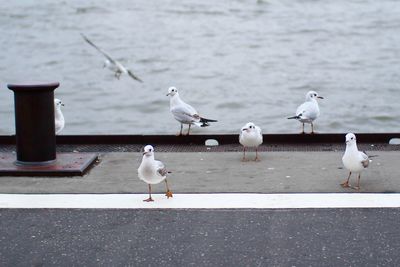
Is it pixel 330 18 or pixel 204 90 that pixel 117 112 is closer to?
pixel 204 90

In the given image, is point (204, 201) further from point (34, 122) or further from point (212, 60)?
point (212, 60)

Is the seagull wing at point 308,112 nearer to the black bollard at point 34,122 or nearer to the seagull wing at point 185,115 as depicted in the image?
the seagull wing at point 185,115

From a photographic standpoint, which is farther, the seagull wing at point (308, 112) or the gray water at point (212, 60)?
the gray water at point (212, 60)

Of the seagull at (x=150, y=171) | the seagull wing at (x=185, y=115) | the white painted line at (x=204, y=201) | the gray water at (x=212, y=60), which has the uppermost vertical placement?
the seagull at (x=150, y=171)

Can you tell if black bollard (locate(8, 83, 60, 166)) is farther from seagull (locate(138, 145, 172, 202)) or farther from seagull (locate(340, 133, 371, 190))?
seagull (locate(340, 133, 371, 190))

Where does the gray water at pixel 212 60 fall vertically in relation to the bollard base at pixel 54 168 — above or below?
below

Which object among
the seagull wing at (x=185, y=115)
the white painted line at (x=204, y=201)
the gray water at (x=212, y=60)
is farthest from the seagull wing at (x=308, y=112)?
the gray water at (x=212, y=60)

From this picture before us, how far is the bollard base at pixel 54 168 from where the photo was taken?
812 cm

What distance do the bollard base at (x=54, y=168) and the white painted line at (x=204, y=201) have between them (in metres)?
0.66

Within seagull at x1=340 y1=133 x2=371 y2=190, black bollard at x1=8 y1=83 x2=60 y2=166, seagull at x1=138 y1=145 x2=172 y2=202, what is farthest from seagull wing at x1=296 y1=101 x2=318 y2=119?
seagull at x1=138 y1=145 x2=172 y2=202

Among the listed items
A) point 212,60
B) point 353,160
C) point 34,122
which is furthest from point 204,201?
point 212,60

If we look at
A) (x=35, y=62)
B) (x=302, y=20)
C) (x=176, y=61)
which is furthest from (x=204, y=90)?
(x=302, y=20)

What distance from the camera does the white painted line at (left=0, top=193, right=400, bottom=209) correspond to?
278 inches

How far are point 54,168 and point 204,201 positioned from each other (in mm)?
1739
